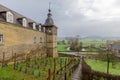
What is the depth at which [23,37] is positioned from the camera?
1235 inches

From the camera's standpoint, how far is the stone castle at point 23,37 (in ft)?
83.4

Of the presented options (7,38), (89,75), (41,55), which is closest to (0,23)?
(7,38)

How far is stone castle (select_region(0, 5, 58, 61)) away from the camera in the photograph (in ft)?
83.4

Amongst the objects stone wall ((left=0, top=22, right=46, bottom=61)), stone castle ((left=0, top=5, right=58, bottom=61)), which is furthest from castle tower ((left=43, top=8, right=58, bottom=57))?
stone wall ((left=0, top=22, right=46, bottom=61))

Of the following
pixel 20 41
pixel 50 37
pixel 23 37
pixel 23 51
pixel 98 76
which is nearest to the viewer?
pixel 98 76

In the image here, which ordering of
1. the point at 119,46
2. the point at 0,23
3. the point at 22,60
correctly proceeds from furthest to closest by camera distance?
the point at 119,46, the point at 22,60, the point at 0,23

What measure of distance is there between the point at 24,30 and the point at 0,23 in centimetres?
844

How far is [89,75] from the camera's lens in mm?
18125

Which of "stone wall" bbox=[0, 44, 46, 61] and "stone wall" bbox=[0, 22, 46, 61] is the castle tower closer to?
"stone wall" bbox=[0, 44, 46, 61]

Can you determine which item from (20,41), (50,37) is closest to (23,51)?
(20,41)

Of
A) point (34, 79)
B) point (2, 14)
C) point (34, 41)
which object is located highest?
point (2, 14)

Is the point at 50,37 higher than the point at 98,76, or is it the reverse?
the point at 50,37

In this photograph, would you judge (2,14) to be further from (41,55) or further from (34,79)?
(41,55)

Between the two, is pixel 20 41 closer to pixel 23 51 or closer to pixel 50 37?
pixel 23 51
